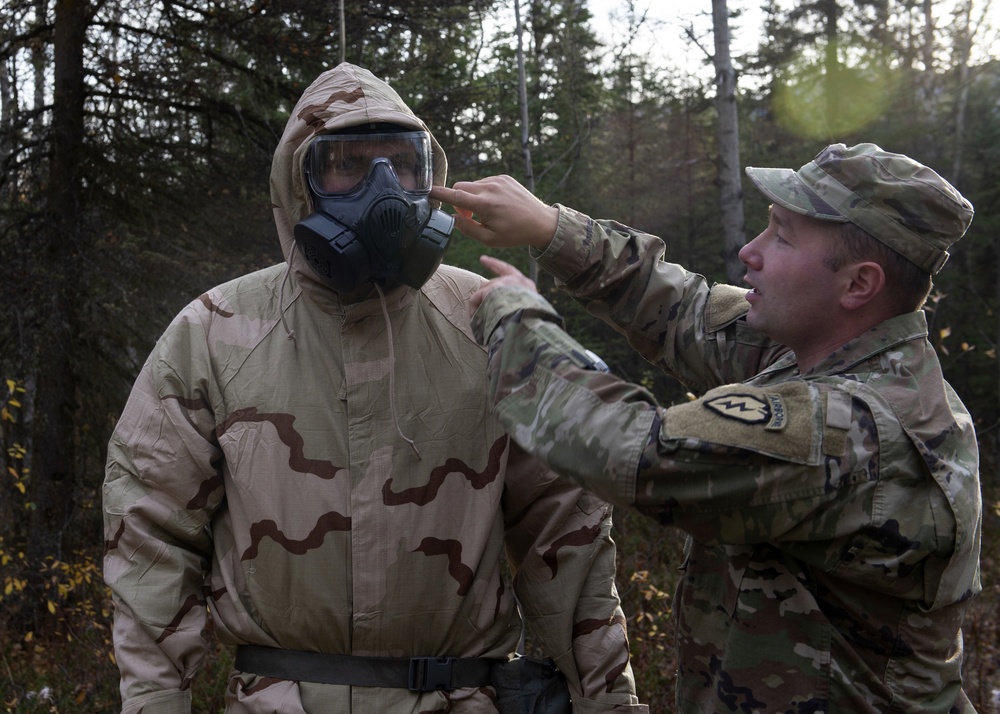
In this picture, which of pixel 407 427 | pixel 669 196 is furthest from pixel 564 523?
pixel 669 196

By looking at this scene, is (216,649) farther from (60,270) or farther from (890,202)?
(890,202)

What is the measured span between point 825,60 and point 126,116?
20757 millimetres

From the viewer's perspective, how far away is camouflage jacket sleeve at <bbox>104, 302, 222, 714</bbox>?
238cm

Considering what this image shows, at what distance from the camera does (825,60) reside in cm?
2414

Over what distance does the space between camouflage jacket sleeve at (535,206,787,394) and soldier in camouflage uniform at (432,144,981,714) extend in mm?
234

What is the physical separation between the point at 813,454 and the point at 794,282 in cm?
52

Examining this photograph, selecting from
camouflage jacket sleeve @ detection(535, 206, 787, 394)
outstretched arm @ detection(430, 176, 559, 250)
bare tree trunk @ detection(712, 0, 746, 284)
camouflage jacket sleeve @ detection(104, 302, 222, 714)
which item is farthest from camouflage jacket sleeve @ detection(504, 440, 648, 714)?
bare tree trunk @ detection(712, 0, 746, 284)

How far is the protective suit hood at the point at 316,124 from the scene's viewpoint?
265 centimetres

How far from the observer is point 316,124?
2709mm

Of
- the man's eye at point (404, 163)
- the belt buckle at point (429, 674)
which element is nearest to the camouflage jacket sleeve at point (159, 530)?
the belt buckle at point (429, 674)

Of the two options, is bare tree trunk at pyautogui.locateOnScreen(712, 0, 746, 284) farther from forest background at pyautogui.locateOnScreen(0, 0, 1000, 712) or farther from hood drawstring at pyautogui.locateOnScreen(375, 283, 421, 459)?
hood drawstring at pyautogui.locateOnScreen(375, 283, 421, 459)

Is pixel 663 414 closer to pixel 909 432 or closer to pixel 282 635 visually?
pixel 909 432

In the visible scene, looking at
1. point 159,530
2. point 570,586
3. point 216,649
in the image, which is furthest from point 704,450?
point 216,649

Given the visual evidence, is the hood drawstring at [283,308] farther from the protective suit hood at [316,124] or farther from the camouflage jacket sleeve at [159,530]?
the camouflage jacket sleeve at [159,530]
